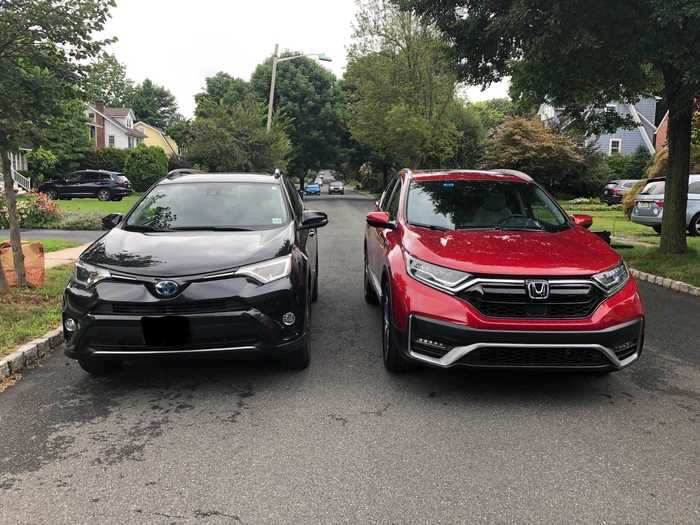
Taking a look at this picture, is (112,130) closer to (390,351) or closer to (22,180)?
(22,180)

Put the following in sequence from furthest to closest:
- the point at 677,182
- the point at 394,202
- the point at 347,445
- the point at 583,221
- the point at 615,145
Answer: the point at 615,145 < the point at 677,182 < the point at 394,202 < the point at 583,221 < the point at 347,445

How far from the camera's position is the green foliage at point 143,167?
37125mm

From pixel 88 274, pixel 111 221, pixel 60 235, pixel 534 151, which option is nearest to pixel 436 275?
pixel 88 274

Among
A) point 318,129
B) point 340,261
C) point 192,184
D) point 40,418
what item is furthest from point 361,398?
point 318,129

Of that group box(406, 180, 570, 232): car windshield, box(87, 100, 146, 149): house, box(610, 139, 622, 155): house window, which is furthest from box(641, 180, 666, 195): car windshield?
box(87, 100, 146, 149): house

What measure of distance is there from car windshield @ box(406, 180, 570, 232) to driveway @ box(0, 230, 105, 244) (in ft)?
35.0

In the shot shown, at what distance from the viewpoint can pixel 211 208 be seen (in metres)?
5.75

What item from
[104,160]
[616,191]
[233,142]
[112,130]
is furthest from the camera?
[112,130]

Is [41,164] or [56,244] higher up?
[41,164]

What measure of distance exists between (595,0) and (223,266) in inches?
232

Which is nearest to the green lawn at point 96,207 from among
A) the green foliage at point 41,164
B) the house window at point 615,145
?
the green foliage at point 41,164

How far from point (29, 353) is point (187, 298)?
2.09 meters

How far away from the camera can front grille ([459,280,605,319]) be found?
4.15 m

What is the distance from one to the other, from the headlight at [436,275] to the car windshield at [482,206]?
3.06ft
